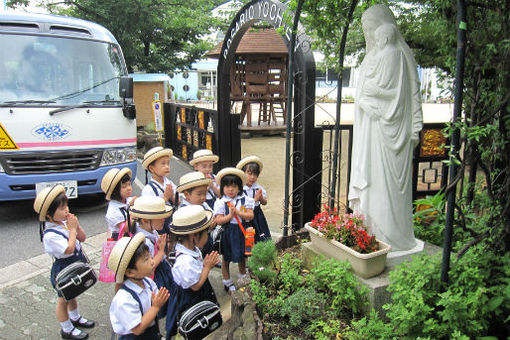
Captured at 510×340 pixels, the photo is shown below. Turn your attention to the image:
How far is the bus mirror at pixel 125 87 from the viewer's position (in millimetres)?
6113

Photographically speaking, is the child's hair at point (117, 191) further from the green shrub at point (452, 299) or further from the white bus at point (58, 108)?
the white bus at point (58, 108)

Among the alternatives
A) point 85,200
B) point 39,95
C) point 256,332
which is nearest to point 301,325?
point 256,332

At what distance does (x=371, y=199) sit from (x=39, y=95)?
4.90m

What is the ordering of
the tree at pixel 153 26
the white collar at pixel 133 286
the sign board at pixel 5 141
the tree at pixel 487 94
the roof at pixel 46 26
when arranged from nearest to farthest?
the tree at pixel 487 94
the white collar at pixel 133 286
the sign board at pixel 5 141
the roof at pixel 46 26
the tree at pixel 153 26

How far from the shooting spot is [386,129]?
3162 mm

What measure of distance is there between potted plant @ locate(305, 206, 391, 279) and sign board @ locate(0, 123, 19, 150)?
4327 millimetres

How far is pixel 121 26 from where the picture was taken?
41.0 feet

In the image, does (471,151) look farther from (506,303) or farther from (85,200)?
(85,200)

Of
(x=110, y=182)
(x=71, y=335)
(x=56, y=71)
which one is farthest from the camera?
(x=56, y=71)

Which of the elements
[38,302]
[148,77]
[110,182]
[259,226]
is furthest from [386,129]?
[148,77]

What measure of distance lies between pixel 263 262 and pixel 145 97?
1158 cm

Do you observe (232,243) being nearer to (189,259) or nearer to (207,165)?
(207,165)

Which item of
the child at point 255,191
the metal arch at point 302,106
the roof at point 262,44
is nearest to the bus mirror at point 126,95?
the metal arch at point 302,106

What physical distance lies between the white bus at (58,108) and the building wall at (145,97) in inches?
285
